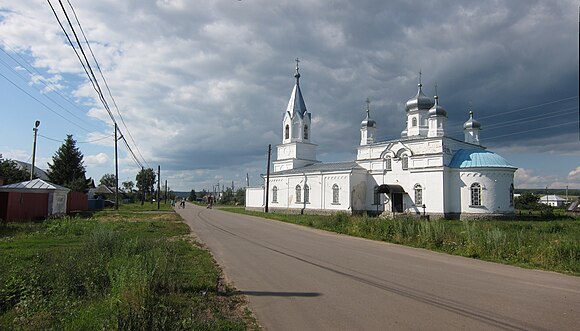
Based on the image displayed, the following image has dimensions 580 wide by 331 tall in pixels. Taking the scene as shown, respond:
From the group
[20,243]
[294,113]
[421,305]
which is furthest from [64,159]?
[421,305]

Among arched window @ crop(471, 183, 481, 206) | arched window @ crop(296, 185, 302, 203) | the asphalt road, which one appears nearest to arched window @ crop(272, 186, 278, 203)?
arched window @ crop(296, 185, 302, 203)

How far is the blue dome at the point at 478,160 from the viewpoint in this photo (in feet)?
109

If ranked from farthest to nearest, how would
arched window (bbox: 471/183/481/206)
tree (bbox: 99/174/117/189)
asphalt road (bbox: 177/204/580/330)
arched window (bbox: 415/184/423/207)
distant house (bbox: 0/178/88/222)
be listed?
tree (bbox: 99/174/117/189)
arched window (bbox: 415/184/423/207)
arched window (bbox: 471/183/481/206)
distant house (bbox: 0/178/88/222)
asphalt road (bbox: 177/204/580/330)

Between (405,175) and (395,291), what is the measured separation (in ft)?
97.0

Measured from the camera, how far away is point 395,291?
8148 mm

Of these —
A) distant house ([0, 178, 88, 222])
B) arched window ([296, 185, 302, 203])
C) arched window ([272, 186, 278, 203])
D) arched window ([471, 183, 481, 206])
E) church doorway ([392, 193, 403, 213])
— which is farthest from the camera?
arched window ([272, 186, 278, 203])

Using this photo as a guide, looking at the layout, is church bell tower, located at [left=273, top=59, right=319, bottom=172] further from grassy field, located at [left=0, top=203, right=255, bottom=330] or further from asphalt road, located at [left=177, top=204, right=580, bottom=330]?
grassy field, located at [left=0, top=203, right=255, bottom=330]

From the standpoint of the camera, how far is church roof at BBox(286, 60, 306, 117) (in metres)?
49.5

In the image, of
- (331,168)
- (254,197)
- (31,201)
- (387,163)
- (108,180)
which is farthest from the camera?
(108,180)

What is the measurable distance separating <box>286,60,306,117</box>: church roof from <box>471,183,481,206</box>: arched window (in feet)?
74.9

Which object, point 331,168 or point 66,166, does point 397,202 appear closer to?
point 331,168

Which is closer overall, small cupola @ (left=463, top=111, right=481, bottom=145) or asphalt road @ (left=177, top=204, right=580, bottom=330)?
asphalt road @ (left=177, top=204, right=580, bottom=330)

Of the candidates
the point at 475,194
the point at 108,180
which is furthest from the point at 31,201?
the point at 108,180

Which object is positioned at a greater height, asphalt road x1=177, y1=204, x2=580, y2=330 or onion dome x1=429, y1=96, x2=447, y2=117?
onion dome x1=429, y1=96, x2=447, y2=117
